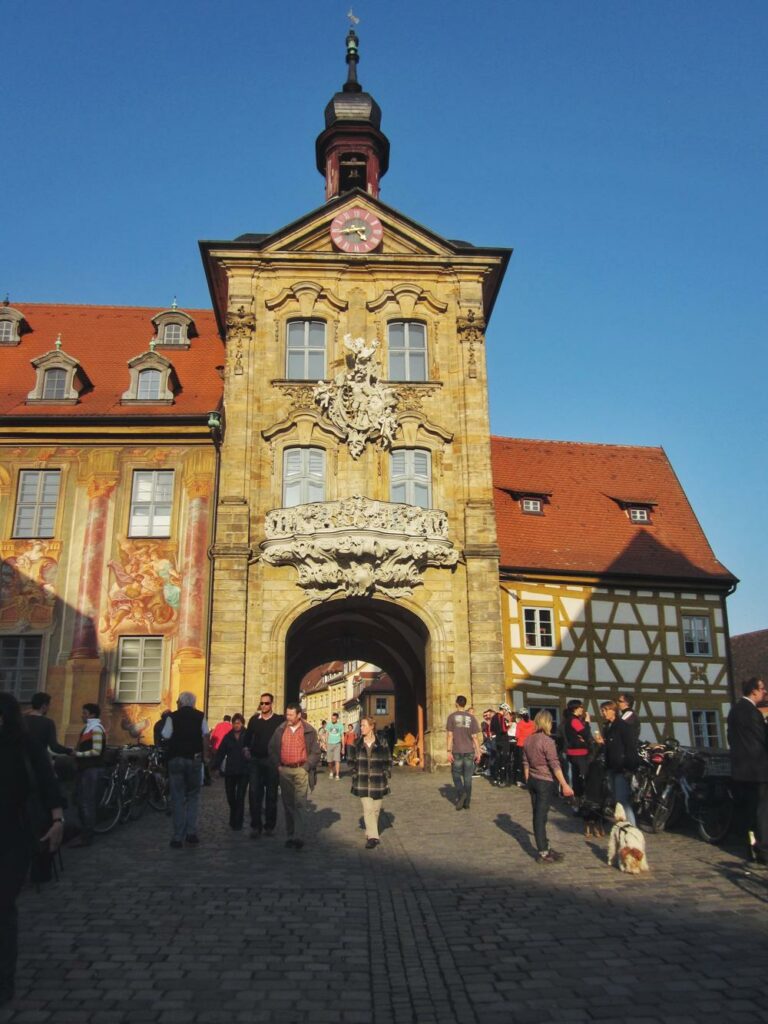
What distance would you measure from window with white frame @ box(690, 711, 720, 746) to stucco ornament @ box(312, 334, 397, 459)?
1212cm

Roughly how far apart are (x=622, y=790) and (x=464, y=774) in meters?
4.54

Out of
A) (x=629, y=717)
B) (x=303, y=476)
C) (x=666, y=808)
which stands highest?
(x=303, y=476)

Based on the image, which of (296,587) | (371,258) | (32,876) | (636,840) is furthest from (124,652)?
(636,840)

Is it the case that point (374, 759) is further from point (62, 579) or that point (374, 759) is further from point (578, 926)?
point (62, 579)

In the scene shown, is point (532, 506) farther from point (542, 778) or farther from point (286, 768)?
point (542, 778)

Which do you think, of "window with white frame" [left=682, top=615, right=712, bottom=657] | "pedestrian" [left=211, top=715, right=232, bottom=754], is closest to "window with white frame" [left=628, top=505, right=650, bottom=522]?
"window with white frame" [left=682, top=615, right=712, bottom=657]

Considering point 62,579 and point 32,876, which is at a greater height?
point 62,579

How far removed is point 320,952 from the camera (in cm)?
765

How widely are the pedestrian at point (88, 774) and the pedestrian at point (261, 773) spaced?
2.07m

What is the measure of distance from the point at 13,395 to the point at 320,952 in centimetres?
2260

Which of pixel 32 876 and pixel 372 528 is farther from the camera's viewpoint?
pixel 372 528

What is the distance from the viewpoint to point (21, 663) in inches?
929

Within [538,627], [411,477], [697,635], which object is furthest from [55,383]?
[697,635]

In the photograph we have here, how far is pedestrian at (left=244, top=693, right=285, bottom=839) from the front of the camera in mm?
13406
